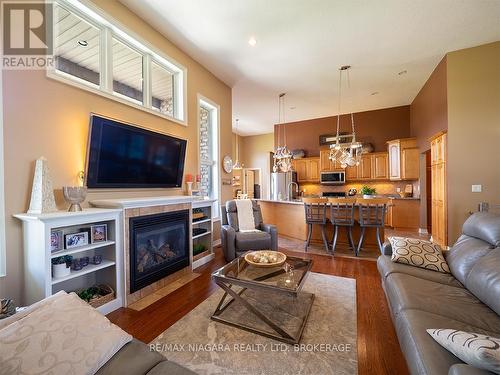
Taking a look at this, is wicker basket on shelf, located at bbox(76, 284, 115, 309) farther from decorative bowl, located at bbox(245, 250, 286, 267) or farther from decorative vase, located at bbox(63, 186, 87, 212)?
decorative bowl, located at bbox(245, 250, 286, 267)

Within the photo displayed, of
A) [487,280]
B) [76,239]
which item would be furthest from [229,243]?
[487,280]

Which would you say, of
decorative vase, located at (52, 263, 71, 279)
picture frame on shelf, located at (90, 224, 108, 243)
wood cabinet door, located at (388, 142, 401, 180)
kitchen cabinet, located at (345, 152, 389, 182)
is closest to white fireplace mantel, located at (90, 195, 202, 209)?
picture frame on shelf, located at (90, 224, 108, 243)

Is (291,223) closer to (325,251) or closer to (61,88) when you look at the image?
(325,251)

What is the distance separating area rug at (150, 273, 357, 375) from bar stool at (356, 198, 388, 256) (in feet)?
6.81

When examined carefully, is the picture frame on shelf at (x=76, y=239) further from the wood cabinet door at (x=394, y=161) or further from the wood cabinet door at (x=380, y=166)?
the wood cabinet door at (x=380, y=166)

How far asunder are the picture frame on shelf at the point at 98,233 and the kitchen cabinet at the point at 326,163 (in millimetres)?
6514

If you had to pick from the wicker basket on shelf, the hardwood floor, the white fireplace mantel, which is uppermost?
the white fireplace mantel

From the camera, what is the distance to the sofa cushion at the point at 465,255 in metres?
1.88

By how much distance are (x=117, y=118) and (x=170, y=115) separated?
93cm

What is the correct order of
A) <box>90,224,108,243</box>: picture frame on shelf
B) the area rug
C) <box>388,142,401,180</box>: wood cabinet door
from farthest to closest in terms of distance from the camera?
<box>388,142,401,180</box>: wood cabinet door < <box>90,224,108,243</box>: picture frame on shelf < the area rug

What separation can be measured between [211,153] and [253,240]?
2.17 meters

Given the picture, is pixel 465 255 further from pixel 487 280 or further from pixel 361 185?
pixel 361 185

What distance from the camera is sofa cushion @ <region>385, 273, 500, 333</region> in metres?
1.40

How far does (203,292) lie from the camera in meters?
2.71
